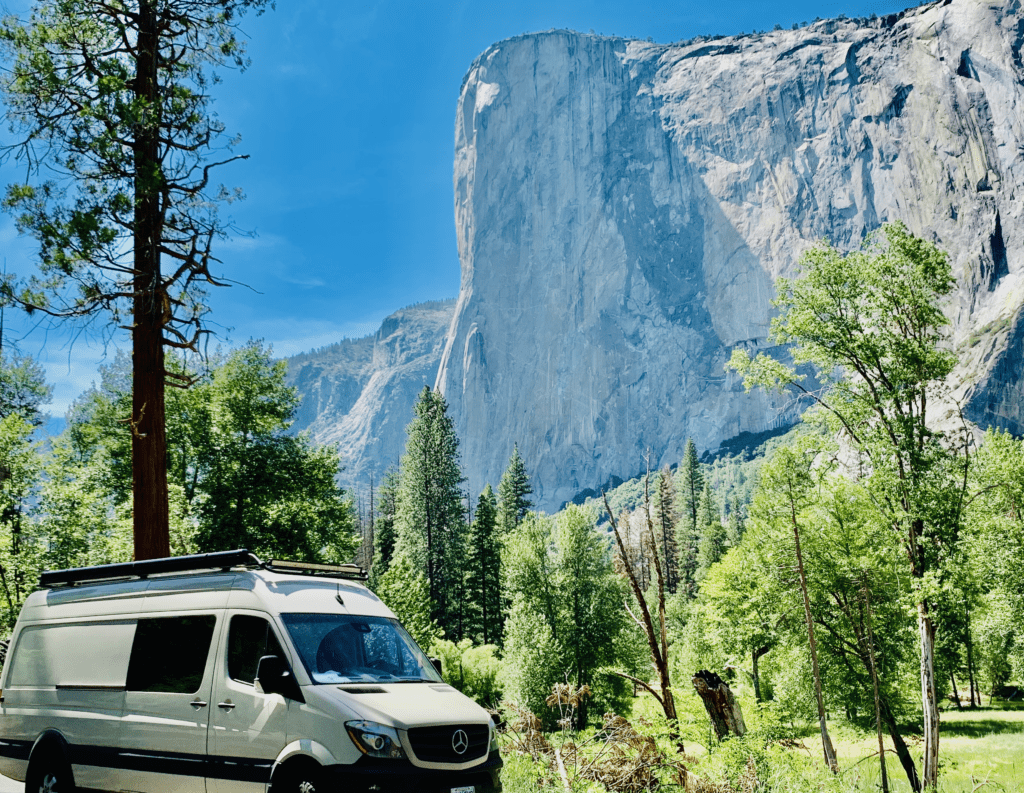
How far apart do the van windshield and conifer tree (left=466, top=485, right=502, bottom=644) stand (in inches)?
1808

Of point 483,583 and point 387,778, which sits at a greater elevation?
point 387,778

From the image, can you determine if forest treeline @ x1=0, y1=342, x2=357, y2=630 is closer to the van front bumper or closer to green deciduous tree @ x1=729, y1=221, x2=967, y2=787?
green deciduous tree @ x1=729, y1=221, x2=967, y2=787

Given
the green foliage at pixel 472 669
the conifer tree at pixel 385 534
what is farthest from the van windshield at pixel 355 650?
the conifer tree at pixel 385 534

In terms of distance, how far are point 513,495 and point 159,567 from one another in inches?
2373

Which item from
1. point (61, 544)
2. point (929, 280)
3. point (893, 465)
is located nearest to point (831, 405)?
point (893, 465)

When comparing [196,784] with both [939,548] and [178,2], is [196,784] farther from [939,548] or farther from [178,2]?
[939,548]

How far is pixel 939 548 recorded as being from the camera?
18.9 meters

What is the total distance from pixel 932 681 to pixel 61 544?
23155mm

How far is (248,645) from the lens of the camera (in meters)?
6.75

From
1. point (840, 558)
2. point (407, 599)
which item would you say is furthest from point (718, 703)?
point (407, 599)

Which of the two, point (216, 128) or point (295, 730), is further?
point (216, 128)

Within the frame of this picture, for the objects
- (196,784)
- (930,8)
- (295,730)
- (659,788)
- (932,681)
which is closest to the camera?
(295,730)

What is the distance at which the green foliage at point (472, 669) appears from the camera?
37.3m

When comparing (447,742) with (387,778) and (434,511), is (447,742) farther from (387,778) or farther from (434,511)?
(434,511)
